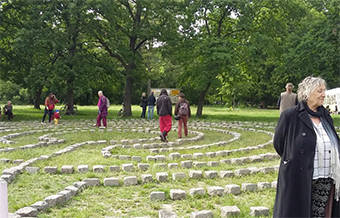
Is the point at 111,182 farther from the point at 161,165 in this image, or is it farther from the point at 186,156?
the point at 186,156

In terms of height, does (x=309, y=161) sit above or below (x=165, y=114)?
below

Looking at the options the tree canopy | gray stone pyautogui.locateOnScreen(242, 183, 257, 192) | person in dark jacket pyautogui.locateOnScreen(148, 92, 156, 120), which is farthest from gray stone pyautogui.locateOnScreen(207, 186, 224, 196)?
the tree canopy

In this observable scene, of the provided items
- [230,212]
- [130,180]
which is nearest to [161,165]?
[130,180]

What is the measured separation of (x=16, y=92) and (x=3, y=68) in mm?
42265

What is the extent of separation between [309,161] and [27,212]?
3926 mm

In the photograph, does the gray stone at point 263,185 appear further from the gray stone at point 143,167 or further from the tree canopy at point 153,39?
the tree canopy at point 153,39

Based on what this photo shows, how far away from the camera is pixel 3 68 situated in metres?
23.9

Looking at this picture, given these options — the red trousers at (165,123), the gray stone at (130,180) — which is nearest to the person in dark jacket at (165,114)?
the red trousers at (165,123)

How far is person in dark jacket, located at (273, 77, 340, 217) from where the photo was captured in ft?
12.1

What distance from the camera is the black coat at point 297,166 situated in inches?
145

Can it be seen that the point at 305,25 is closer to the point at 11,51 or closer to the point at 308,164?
the point at 11,51

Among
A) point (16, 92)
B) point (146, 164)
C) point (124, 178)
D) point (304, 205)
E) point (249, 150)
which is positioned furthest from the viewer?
point (16, 92)

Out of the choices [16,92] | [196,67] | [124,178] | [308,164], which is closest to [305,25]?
[196,67]

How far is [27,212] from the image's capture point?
520cm
